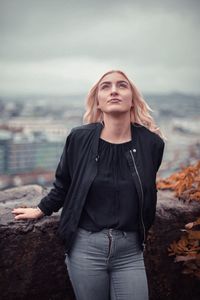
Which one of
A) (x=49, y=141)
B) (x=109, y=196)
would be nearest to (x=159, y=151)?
(x=109, y=196)

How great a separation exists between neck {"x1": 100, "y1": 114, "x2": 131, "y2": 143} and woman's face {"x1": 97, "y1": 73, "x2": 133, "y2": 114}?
0.14 feet

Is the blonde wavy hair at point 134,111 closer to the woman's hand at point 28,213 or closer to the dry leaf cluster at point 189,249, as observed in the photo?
the woman's hand at point 28,213

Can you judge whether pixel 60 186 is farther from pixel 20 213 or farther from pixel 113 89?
pixel 113 89

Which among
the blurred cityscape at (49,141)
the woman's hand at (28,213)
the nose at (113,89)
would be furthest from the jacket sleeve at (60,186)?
the blurred cityscape at (49,141)

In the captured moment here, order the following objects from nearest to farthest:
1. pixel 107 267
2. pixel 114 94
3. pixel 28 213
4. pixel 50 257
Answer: pixel 107 267, pixel 114 94, pixel 28 213, pixel 50 257

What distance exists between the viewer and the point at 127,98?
6.59 feet

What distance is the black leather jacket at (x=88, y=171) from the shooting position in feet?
6.27

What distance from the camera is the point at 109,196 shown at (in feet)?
6.20

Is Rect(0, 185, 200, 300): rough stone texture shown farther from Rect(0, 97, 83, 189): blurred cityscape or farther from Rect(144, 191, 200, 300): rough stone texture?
Rect(0, 97, 83, 189): blurred cityscape

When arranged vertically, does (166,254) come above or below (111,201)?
below

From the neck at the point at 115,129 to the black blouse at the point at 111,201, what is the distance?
157 mm

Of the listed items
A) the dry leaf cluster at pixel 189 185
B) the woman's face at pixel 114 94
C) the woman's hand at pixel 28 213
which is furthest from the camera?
the dry leaf cluster at pixel 189 185

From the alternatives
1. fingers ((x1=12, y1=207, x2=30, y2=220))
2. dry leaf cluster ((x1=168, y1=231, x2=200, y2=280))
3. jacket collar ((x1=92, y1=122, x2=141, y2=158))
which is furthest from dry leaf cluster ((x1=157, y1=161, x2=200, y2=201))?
fingers ((x1=12, y1=207, x2=30, y2=220))

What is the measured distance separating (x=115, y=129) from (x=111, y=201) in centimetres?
40
